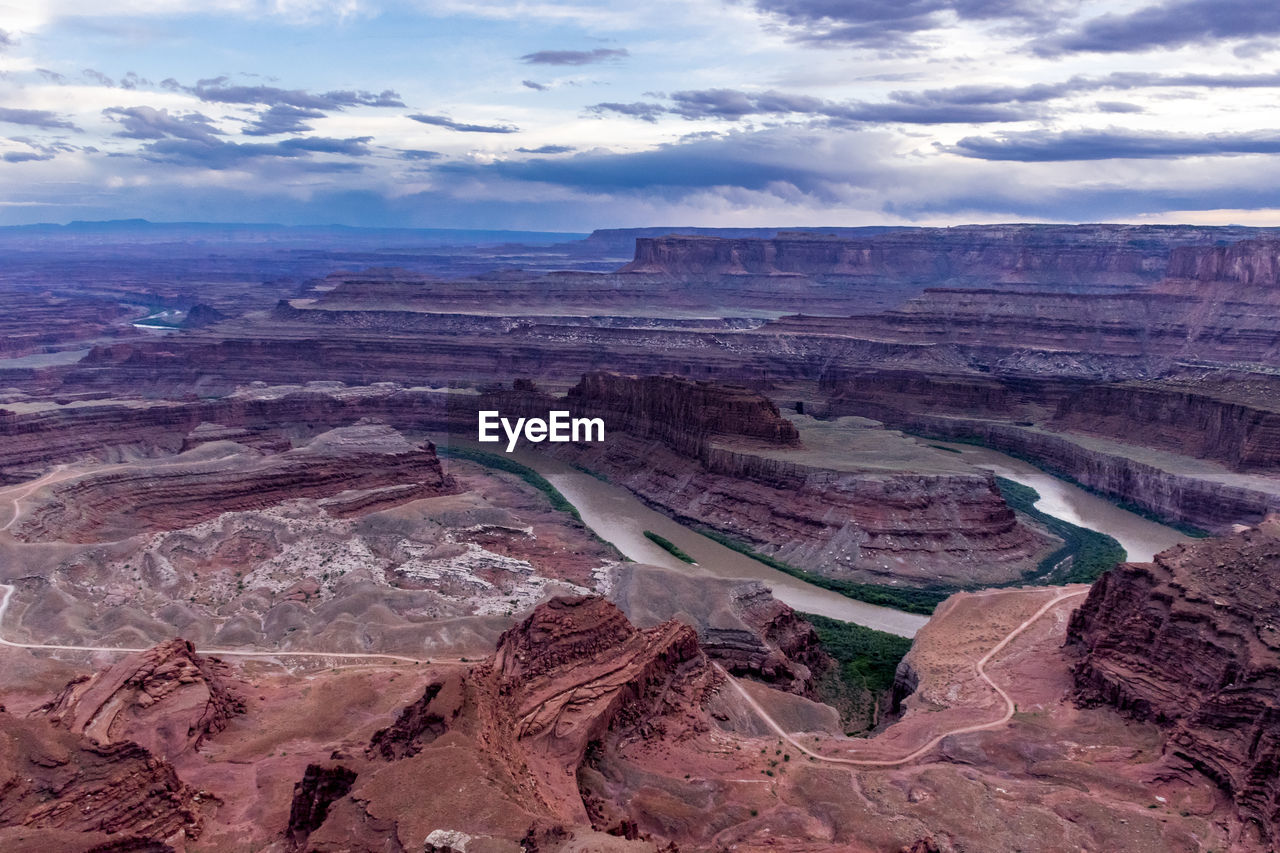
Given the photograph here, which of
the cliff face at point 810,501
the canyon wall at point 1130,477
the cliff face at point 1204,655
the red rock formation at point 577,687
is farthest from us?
the canyon wall at point 1130,477

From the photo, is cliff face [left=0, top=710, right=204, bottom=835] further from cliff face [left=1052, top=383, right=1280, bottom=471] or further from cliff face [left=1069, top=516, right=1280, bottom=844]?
cliff face [left=1052, top=383, right=1280, bottom=471]

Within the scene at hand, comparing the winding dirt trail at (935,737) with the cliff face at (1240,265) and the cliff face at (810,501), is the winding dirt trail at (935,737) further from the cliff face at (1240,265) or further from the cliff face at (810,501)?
the cliff face at (1240,265)

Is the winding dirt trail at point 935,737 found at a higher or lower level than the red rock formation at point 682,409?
lower

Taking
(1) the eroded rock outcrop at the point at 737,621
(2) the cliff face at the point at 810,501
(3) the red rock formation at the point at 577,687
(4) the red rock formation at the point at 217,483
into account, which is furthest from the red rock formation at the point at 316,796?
(2) the cliff face at the point at 810,501

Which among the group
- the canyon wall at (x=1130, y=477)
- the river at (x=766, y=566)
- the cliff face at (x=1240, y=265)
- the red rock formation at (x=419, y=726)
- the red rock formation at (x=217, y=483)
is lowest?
the river at (x=766, y=566)

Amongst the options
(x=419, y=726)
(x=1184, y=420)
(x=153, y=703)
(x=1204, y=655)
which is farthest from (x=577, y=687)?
(x=1184, y=420)

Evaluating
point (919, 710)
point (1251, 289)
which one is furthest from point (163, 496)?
point (1251, 289)

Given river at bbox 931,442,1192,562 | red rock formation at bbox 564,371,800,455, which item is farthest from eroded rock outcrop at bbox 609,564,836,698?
river at bbox 931,442,1192,562
